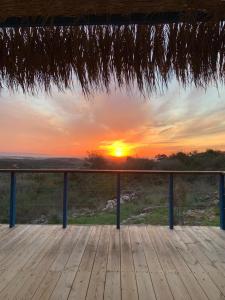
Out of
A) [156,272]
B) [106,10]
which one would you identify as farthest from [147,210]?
[106,10]

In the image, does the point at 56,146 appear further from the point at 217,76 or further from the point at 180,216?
the point at 217,76

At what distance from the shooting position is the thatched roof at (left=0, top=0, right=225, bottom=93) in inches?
69.1

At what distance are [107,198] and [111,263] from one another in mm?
2044

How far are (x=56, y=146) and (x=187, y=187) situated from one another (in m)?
3.31

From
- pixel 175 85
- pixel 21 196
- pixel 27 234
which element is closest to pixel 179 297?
pixel 175 85

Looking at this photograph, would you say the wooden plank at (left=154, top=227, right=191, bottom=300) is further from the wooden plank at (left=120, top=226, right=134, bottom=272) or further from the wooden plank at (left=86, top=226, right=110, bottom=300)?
the wooden plank at (left=86, top=226, right=110, bottom=300)

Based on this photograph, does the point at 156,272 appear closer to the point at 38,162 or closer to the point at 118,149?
the point at 38,162

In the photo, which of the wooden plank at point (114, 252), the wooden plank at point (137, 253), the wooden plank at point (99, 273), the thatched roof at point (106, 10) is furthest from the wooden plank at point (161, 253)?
the thatched roof at point (106, 10)

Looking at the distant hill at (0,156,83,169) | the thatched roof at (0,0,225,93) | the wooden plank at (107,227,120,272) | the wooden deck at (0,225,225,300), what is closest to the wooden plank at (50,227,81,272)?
the wooden deck at (0,225,225,300)

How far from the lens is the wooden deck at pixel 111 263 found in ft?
7.98

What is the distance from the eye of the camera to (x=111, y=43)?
196cm

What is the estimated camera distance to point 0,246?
3602mm

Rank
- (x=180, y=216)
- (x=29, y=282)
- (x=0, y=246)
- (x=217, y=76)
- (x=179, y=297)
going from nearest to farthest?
1. (x=217, y=76)
2. (x=179, y=297)
3. (x=29, y=282)
4. (x=0, y=246)
5. (x=180, y=216)

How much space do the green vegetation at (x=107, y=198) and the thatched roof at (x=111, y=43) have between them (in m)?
2.92
